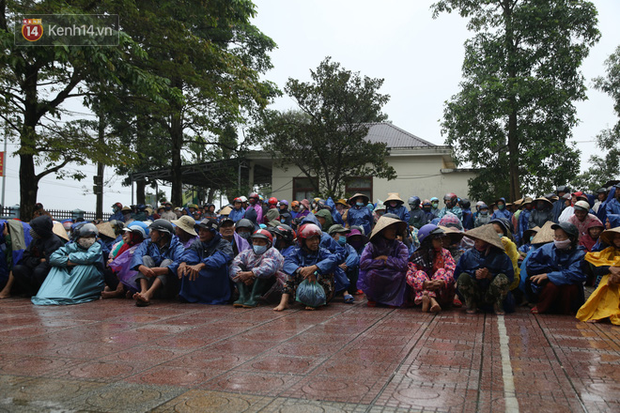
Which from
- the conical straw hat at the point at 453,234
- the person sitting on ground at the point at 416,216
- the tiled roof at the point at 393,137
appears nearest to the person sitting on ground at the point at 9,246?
the conical straw hat at the point at 453,234

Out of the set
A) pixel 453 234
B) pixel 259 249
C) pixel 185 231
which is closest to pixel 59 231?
pixel 185 231

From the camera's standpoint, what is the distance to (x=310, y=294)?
7.21m

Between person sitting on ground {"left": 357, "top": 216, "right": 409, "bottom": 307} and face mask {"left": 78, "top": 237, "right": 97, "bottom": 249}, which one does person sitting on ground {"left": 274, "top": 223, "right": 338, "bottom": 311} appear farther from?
face mask {"left": 78, "top": 237, "right": 97, "bottom": 249}

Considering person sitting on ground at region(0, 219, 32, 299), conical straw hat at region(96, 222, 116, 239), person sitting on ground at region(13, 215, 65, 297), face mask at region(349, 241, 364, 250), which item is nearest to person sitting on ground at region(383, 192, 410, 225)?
face mask at region(349, 241, 364, 250)

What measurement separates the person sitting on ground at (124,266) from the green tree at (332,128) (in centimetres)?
1108

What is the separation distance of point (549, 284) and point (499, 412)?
171 inches

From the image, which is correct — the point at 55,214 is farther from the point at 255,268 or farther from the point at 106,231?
the point at 255,268

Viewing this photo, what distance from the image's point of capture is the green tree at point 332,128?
1855 centimetres

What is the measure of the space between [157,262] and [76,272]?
130cm

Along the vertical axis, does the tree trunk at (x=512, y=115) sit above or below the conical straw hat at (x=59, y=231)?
above

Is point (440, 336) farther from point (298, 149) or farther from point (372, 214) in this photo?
point (298, 149)

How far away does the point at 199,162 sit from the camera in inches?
1029

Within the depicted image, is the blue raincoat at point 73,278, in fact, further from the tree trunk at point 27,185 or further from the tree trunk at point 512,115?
the tree trunk at point 512,115

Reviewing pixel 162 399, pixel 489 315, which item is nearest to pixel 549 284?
pixel 489 315
